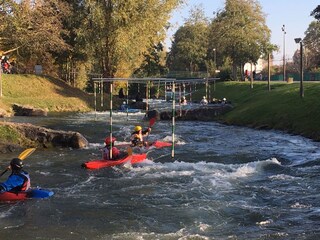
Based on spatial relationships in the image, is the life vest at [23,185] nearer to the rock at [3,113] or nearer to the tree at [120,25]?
the rock at [3,113]

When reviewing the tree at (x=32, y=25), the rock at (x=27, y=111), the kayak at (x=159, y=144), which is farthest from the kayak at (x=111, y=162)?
the tree at (x=32, y=25)

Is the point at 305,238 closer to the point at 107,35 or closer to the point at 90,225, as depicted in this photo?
the point at 90,225

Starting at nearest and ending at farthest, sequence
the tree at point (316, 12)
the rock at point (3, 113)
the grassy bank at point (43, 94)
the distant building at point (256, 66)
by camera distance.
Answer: the tree at point (316, 12)
the rock at point (3, 113)
the grassy bank at point (43, 94)
the distant building at point (256, 66)

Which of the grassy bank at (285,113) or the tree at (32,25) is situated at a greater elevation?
the tree at (32,25)

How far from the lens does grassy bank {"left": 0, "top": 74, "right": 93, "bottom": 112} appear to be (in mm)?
40188

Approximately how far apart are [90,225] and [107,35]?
121 feet

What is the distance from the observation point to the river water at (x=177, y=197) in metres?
9.17

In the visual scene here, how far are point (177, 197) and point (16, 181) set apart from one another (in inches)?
169

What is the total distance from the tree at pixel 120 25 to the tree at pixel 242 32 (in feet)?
59.4

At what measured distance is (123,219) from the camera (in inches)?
389

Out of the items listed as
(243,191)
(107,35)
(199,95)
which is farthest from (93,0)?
(243,191)

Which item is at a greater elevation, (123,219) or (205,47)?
(205,47)

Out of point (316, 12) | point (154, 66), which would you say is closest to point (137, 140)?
point (316, 12)

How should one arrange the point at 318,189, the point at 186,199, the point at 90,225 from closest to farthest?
the point at 90,225 < the point at 186,199 < the point at 318,189
